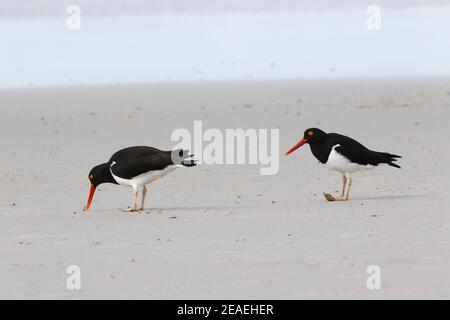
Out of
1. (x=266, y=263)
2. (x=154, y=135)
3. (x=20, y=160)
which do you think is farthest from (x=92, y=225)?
(x=154, y=135)

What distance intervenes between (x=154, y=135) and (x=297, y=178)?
12568 millimetres

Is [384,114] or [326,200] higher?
[384,114]

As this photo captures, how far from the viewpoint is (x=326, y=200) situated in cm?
1666

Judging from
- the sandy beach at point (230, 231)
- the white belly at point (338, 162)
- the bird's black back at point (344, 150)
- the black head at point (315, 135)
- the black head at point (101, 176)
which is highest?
the black head at point (315, 135)

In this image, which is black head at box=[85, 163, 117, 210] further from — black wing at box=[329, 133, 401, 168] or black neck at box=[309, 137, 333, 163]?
black wing at box=[329, 133, 401, 168]

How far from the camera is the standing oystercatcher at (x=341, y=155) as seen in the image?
16641 millimetres

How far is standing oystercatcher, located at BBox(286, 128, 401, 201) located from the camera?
54.6 feet

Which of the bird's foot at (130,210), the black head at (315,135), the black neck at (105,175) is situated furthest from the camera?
the black head at (315,135)

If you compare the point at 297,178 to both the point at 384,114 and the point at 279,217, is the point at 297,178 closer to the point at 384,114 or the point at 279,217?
the point at 279,217

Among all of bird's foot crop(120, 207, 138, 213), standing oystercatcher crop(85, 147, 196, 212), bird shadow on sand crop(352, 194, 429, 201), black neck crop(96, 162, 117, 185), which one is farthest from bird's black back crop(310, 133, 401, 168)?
black neck crop(96, 162, 117, 185)

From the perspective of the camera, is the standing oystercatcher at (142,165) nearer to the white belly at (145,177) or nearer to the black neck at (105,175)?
the white belly at (145,177)

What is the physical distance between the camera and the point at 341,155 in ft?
54.6

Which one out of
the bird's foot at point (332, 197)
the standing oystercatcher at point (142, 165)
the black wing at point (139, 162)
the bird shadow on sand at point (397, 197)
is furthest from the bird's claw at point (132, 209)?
the bird shadow on sand at point (397, 197)

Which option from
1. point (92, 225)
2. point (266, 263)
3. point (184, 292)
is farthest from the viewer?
point (92, 225)
